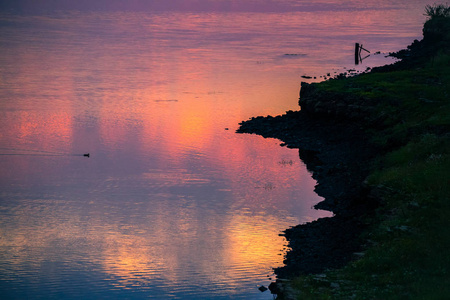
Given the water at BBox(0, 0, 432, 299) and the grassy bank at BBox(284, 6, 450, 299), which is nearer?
the grassy bank at BBox(284, 6, 450, 299)

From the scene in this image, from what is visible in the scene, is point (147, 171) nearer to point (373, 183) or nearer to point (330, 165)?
point (330, 165)

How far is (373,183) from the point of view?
114 ft

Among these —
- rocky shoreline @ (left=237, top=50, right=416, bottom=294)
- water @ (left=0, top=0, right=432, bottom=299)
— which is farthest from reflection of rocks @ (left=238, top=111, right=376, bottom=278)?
water @ (left=0, top=0, right=432, bottom=299)

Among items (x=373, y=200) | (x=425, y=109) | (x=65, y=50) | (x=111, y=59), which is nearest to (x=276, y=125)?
(x=425, y=109)

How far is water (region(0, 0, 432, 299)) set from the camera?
28.5 metres

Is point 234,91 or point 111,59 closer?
point 234,91

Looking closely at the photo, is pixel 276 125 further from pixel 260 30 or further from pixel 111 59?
pixel 260 30

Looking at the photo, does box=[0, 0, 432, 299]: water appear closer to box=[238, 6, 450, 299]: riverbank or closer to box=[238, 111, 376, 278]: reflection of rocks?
box=[238, 111, 376, 278]: reflection of rocks

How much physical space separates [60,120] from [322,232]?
3231cm

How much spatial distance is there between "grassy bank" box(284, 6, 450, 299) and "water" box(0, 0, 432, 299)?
13.7 ft

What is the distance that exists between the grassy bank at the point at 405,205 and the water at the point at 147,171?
417cm

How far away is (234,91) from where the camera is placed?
231 feet

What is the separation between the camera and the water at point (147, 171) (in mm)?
28516

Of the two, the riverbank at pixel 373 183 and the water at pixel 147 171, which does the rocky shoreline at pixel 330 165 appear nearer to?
the riverbank at pixel 373 183
